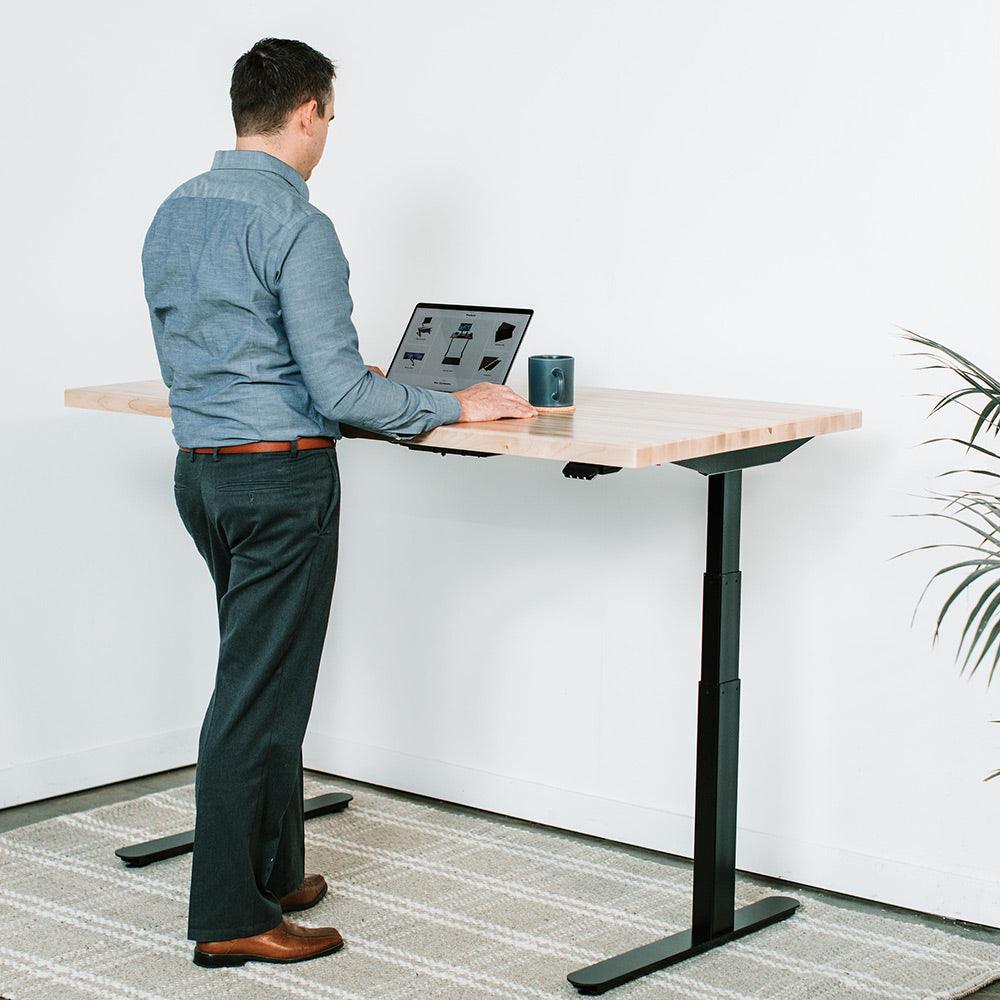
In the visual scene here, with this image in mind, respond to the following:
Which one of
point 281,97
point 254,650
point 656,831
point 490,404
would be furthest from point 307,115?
point 656,831

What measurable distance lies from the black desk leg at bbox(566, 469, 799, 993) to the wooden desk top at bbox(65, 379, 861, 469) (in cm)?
14

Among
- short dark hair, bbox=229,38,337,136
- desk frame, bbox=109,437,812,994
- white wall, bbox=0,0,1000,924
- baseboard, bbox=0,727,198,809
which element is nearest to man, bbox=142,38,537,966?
short dark hair, bbox=229,38,337,136

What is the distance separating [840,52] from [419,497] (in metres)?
1.47

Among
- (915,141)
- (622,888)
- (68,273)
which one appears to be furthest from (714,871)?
(68,273)

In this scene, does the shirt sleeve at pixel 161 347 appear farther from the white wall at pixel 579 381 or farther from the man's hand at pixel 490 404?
the white wall at pixel 579 381

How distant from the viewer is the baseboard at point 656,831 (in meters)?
2.98

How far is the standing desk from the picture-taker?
2.50m

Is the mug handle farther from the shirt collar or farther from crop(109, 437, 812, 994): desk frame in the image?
the shirt collar

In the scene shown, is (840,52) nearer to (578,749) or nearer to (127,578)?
(578,749)

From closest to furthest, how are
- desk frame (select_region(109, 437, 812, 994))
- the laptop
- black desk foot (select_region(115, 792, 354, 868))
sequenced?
desk frame (select_region(109, 437, 812, 994)), the laptop, black desk foot (select_region(115, 792, 354, 868))

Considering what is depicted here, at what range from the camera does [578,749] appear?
3521mm

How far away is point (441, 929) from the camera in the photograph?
9.53 ft

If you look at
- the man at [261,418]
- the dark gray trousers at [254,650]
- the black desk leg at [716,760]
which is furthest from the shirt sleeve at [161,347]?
the black desk leg at [716,760]

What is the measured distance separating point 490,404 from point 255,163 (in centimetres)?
58
